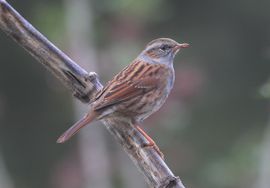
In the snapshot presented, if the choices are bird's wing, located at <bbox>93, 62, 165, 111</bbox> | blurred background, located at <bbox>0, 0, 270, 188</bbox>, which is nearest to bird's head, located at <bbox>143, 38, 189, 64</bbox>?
bird's wing, located at <bbox>93, 62, 165, 111</bbox>

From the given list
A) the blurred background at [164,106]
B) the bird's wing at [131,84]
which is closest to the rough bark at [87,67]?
the blurred background at [164,106]

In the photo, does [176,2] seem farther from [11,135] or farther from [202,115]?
[11,135]

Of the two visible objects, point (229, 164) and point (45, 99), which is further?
point (45, 99)

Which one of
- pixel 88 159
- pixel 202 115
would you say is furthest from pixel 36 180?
pixel 88 159

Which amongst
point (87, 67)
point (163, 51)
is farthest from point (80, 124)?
point (87, 67)

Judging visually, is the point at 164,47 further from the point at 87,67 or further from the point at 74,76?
the point at 87,67
